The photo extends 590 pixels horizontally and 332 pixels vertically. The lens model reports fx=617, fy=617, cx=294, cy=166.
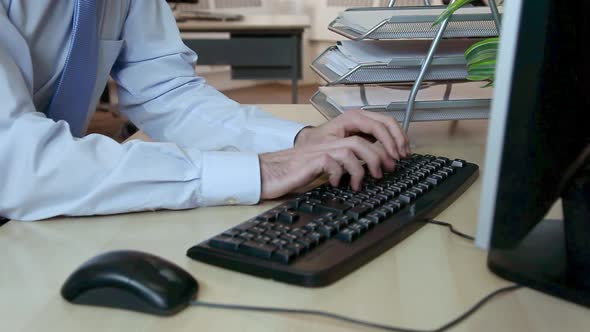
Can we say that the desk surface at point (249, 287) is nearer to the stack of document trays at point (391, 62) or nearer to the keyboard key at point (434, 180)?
the keyboard key at point (434, 180)

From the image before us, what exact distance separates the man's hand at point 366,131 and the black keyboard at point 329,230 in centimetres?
6

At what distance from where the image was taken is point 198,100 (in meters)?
1.12

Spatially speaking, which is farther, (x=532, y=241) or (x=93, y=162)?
(x=93, y=162)

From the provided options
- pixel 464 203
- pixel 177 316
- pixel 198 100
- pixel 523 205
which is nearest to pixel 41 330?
pixel 177 316

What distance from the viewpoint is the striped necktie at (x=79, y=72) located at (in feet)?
3.00

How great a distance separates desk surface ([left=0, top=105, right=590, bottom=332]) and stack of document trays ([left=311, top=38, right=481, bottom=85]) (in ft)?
1.20

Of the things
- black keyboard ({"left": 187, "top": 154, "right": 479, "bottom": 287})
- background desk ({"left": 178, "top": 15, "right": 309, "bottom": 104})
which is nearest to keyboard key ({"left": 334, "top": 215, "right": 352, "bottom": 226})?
black keyboard ({"left": 187, "top": 154, "right": 479, "bottom": 287})

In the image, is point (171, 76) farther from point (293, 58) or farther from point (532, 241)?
point (293, 58)

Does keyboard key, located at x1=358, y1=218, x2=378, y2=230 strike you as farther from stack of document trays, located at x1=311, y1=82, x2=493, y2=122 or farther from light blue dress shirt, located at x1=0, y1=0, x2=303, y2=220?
stack of document trays, located at x1=311, y1=82, x2=493, y2=122

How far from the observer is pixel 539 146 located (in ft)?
1.51

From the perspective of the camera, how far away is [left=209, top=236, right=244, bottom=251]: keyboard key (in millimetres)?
581

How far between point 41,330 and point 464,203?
20.7 inches

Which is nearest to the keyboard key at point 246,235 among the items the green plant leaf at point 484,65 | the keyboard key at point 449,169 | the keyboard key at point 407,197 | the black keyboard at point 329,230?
the black keyboard at point 329,230

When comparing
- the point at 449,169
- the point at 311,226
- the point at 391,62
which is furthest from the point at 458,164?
the point at 311,226
